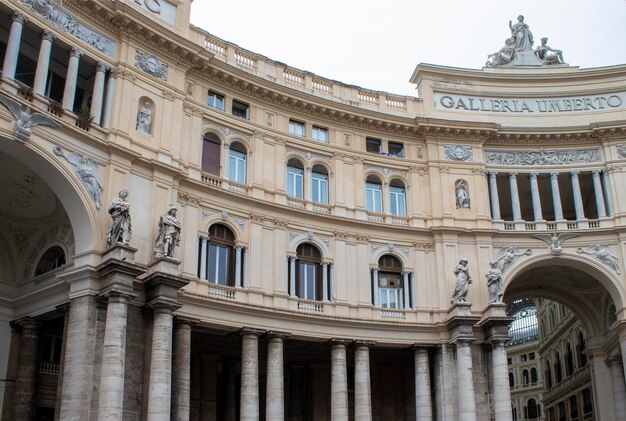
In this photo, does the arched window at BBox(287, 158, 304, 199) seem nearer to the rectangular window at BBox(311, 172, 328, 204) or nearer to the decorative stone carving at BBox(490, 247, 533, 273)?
the rectangular window at BBox(311, 172, 328, 204)

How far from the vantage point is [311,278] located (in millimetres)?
35250

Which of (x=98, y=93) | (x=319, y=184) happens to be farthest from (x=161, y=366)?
(x=319, y=184)

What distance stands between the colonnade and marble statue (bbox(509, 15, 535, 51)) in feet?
82.6

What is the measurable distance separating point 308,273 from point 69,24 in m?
15.3

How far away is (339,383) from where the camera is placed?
3331 centimetres

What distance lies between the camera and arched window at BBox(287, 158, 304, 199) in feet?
120

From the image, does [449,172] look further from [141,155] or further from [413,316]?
[141,155]

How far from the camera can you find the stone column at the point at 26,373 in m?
28.1

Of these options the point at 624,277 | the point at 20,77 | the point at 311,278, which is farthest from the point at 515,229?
the point at 20,77

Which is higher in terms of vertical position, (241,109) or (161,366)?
(241,109)

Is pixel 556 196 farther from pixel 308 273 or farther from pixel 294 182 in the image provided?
pixel 308 273

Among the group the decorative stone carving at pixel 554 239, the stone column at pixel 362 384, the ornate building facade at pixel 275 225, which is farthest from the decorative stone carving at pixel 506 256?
the stone column at pixel 362 384

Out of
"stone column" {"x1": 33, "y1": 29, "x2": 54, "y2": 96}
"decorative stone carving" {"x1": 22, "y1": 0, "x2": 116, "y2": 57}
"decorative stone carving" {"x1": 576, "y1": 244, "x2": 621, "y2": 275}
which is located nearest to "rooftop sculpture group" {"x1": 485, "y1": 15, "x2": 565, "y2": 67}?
"decorative stone carving" {"x1": 576, "y1": 244, "x2": 621, "y2": 275}

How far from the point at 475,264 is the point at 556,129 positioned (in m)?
9.14
